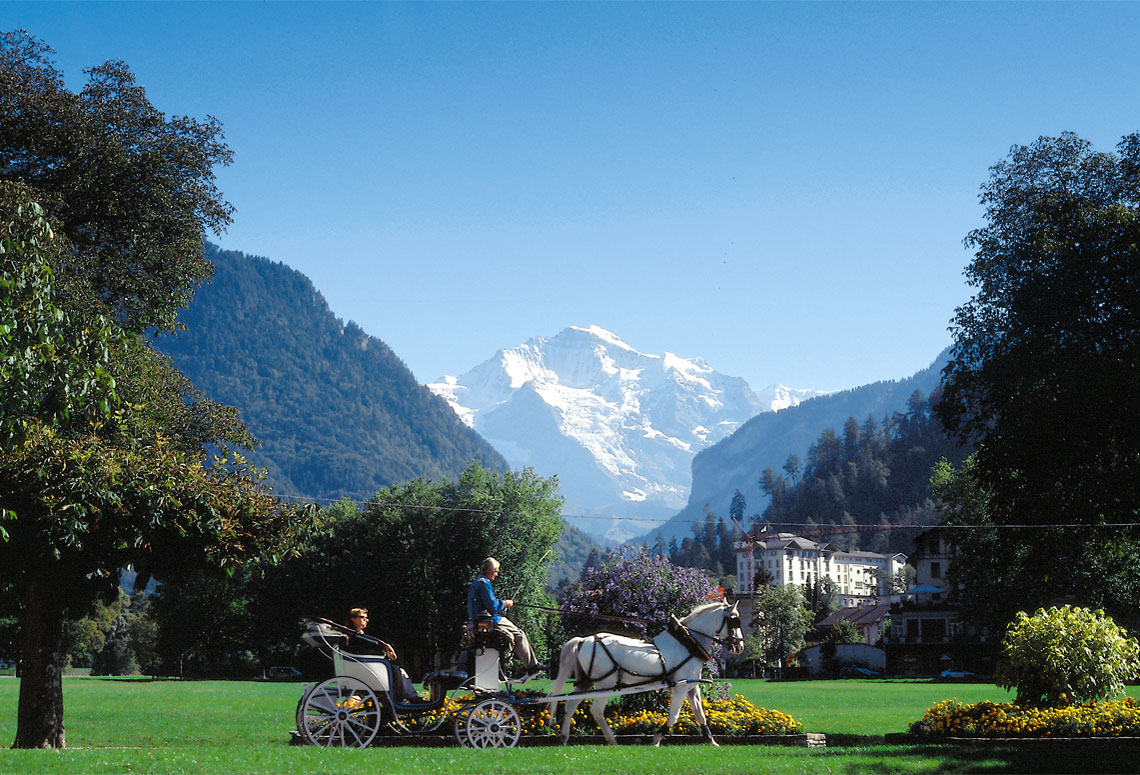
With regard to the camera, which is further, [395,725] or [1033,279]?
[1033,279]

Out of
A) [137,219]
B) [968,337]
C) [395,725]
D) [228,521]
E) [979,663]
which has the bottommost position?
[979,663]

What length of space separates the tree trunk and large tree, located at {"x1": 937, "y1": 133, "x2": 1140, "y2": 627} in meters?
20.7

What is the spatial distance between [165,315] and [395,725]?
721 inches

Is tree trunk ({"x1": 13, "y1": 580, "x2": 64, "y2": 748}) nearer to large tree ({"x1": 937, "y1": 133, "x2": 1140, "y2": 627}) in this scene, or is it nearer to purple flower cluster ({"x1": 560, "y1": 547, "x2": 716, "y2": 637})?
purple flower cluster ({"x1": 560, "y1": 547, "x2": 716, "y2": 637})

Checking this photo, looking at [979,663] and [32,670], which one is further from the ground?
[32,670]

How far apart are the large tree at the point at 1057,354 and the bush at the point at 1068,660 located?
332 centimetres

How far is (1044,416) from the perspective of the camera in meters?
23.7

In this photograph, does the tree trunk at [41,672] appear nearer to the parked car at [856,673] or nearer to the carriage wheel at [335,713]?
the carriage wheel at [335,713]

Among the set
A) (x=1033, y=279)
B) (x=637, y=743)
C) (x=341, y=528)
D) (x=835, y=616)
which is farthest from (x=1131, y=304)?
(x=835, y=616)

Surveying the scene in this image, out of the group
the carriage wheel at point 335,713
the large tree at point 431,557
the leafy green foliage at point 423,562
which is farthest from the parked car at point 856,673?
the carriage wheel at point 335,713

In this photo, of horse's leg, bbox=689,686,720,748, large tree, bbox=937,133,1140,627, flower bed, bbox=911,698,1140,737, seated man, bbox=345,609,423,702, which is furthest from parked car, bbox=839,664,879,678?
seated man, bbox=345,609,423,702

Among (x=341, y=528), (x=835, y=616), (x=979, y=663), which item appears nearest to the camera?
(x=341, y=528)

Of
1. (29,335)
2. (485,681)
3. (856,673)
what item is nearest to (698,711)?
(485,681)

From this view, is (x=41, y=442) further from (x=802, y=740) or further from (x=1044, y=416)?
(x=1044, y=416)
